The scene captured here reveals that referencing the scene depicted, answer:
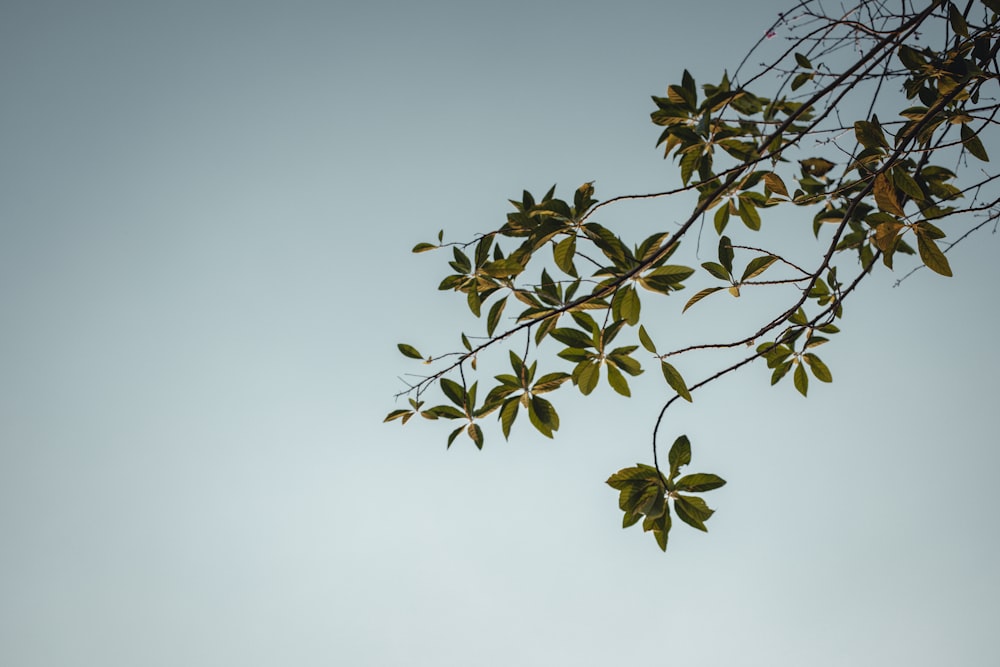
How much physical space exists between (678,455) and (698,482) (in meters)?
0.09

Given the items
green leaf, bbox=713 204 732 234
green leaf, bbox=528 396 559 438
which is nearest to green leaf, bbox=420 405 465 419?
green leaf, bbox=528 396 559 438

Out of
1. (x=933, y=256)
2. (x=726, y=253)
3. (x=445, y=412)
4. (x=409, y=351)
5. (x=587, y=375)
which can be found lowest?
(x=933, y=256)

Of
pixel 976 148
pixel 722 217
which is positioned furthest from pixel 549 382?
pixel 976 148

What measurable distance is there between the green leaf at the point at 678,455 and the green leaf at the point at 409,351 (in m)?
0.89

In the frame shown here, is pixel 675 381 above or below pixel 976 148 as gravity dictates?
below

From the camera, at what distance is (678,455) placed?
1667 mm

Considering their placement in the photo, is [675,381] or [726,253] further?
[726,253]

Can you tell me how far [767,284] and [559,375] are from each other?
0.68 m

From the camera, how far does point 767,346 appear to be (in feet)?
6.66

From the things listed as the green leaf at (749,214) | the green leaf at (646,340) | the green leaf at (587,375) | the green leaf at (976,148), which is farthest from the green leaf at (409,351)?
the green leaf at (976,148)

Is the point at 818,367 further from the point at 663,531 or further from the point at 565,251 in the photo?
the point at 565,251

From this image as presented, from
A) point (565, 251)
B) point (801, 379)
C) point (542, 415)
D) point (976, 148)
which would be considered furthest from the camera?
point (801, 379)

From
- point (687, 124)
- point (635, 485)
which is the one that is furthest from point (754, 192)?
point (635, 485)

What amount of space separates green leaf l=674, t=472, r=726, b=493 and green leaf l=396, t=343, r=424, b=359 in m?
0.94
